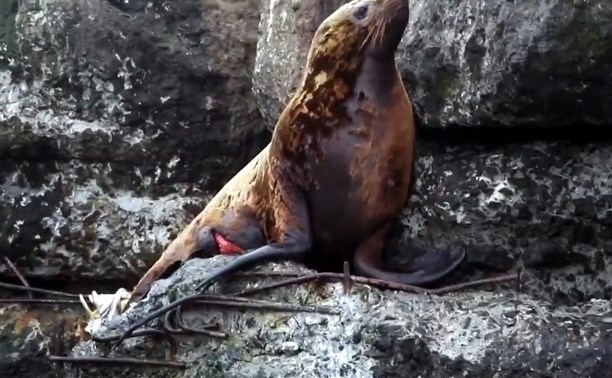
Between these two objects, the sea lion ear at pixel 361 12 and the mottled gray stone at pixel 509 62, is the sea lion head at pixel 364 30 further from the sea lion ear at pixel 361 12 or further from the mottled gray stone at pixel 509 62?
the mottled gray stone at pixel 509 62

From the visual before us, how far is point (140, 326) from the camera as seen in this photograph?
2.34m

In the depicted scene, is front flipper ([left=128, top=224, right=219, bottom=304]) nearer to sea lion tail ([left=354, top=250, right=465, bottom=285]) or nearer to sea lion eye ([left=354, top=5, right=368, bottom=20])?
sea lion tail ([left=354, top=250, right=465, bottom=285])

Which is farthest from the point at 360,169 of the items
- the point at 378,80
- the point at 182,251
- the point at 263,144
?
the point at 263,144

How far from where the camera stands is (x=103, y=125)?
3662 mm

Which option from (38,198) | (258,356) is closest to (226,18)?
(38,198)

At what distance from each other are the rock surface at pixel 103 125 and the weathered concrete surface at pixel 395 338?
4.28 feet

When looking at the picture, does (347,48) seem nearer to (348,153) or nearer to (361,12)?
(361,12)

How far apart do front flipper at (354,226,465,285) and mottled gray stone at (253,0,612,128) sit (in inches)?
15.4

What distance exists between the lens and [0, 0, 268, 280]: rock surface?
3.62m

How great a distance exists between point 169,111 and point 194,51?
0.21 metres

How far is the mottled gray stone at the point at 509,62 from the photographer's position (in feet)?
8.64

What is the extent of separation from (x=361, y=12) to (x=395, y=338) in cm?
89

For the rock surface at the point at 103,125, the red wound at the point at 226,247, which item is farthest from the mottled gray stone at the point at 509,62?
the rock surface at the point at 103,125

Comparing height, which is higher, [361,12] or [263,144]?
[361,12]
